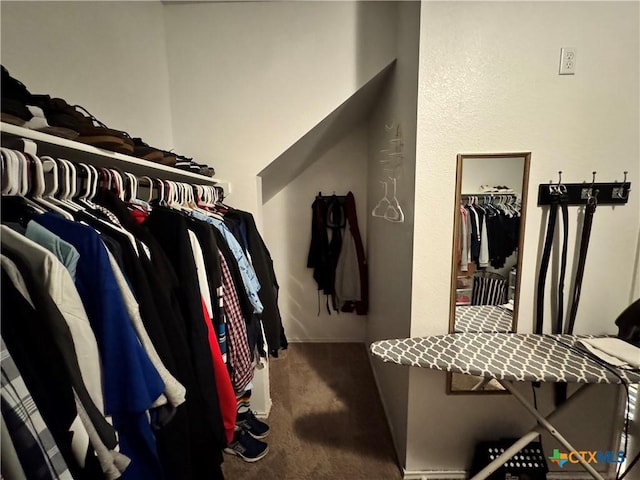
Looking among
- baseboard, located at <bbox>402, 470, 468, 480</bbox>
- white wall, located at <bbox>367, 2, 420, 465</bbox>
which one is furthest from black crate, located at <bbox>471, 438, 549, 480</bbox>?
white wall, located at <bbox>367, 2, 420, 465</bbox>

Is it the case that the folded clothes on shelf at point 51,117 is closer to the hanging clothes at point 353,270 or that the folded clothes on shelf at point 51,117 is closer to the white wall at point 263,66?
the white wall at point 263,66

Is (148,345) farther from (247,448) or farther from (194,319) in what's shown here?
(247,448)

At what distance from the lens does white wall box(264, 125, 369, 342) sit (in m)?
2.38

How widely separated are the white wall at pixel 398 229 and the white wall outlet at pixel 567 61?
60cm

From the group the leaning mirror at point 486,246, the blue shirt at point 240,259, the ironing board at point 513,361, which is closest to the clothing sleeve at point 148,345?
the blue shirt at point 240,259

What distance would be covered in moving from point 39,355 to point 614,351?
1735 mm

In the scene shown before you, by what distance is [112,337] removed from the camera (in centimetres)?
51

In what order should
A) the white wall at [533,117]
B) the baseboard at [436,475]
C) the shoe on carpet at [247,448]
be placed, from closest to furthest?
1. the white wall at [533,117]
2. the baseboard at [436,475]
3. the shoe on carpet at [247,448]

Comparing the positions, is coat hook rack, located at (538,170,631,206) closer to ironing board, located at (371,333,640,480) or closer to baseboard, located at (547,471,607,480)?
ironing board, located at (371,333,640,480)

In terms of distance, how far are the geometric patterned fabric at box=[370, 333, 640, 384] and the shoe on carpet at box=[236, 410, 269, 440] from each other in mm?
998

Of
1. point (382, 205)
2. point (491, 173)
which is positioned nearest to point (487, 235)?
point (491, 173)

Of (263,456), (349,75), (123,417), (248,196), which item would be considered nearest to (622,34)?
(349,75)

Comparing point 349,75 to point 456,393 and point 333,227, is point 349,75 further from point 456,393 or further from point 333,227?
point 456,393

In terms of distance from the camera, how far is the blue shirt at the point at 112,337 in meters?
0.50
